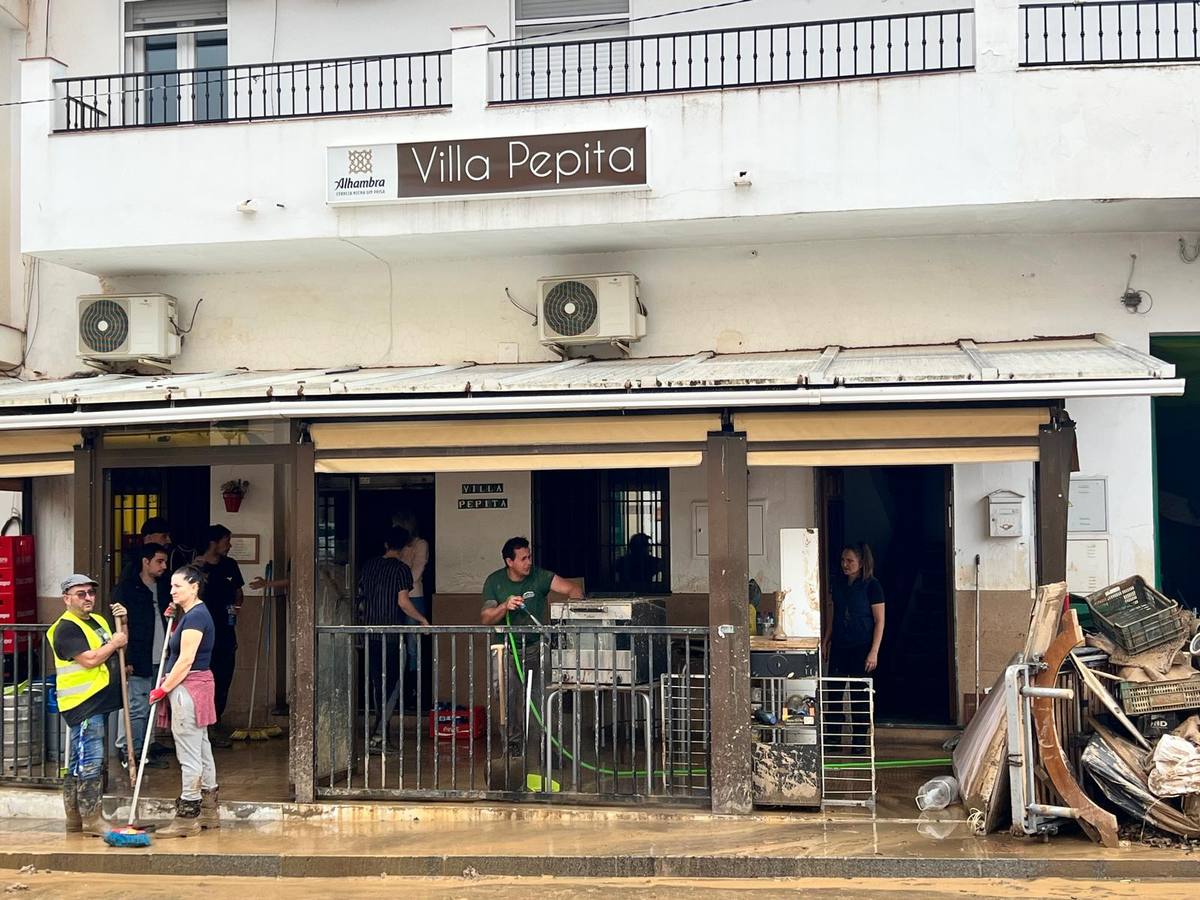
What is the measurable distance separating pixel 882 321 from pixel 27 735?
782 cm

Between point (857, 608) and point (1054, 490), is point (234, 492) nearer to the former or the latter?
point (857, 608)

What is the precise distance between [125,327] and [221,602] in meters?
2.78

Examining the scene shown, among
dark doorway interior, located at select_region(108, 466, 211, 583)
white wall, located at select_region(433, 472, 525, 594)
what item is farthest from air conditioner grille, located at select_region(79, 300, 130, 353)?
white wall, located at select_region(433, 472, 525, 594)

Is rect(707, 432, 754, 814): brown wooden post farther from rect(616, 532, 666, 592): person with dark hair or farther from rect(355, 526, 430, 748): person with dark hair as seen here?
rect(355, 526, 430, 748): person with dark hair

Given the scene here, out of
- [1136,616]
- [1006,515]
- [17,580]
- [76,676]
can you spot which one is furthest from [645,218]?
[17,580]

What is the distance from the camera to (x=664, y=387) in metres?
8.98

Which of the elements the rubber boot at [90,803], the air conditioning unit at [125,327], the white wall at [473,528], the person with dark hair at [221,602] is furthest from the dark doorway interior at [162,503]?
the rubber boot at [90,803]

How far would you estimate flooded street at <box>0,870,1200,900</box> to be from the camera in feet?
24.7

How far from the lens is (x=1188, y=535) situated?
1372cm

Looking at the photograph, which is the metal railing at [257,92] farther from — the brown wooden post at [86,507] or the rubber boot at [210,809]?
the rubber boot at [210,809]

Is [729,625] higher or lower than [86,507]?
lower

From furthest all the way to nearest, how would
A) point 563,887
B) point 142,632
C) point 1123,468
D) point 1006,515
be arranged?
point 1006,515 → point 1123,468 → point 142,632 → point 563,887

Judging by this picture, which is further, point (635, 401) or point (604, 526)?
point (604, 526)

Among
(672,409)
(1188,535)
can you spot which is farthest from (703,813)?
(1188,535)
